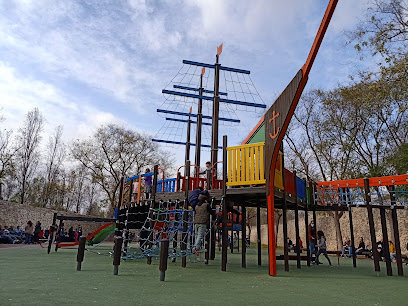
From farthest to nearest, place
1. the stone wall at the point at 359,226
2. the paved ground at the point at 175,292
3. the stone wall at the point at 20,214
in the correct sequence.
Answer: the stone wall at the point at 20,214
the stone wall at the point at 359,226
the paved ground at the point at 175,292

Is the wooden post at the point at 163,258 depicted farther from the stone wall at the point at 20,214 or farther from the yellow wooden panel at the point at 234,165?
→ the stone wall at the point at 20,214

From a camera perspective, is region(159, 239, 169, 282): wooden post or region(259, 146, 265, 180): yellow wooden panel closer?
region(159, 239, 169, 282): wooden post

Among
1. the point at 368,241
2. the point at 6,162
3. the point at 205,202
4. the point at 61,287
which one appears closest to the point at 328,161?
the point at 368,241

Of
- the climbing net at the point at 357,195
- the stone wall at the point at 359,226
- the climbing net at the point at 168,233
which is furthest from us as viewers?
the stone wall at the point at 359,226

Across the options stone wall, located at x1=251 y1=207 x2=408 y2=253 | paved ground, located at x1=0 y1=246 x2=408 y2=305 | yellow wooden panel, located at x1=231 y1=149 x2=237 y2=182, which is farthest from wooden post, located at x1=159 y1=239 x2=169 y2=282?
stone wall, located at x1=251 y1=207 x2=408 y2=253

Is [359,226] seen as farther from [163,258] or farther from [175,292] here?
[175,292]

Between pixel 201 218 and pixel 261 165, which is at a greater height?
pixel 261 165

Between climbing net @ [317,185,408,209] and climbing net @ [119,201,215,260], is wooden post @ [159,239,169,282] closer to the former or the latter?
climbing net @ [119,201,215,260]

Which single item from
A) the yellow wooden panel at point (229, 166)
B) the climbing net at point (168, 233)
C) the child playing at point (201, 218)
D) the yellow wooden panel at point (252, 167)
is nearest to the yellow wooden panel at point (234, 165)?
the yellow wooden panel at point (229, 166)

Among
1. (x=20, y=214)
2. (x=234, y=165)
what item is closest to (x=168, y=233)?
(x=234, y=165)

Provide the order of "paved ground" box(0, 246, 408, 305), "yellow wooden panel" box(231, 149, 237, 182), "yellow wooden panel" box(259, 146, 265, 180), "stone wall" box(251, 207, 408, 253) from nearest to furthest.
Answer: "paved ground" box(0, 246, 408, 305), "yellow wooden panel" box(259, 146, 265, 180), "yellow wooden panel" box(231, 149, 237, 182), "stone wall" box(251, 207, 408, 253)

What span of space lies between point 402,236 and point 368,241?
231 cm

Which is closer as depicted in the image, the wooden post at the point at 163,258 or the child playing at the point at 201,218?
the wooden post at the point at 163,258

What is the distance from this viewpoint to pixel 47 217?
1153 inches
